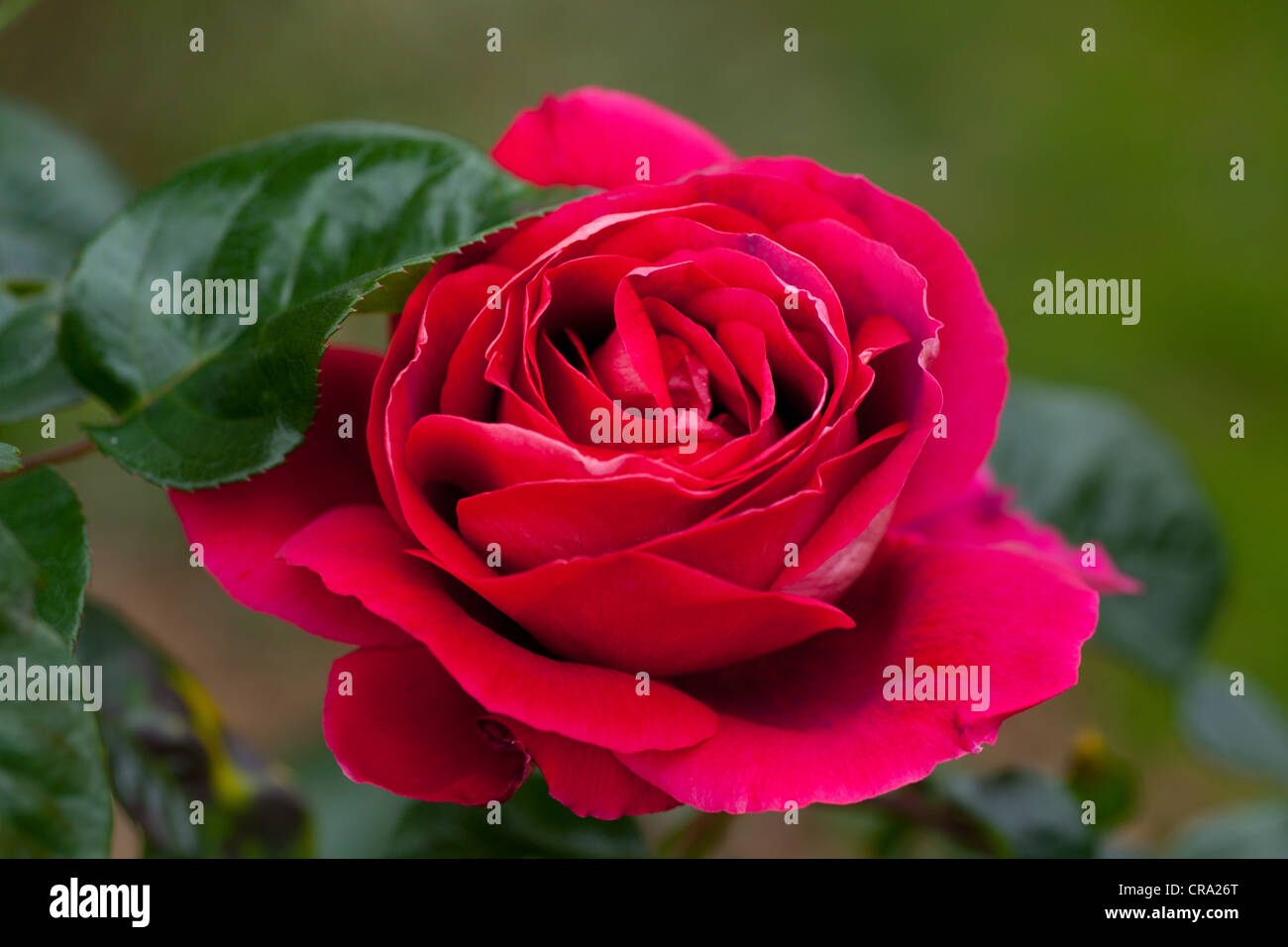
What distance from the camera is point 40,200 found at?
2.54ft

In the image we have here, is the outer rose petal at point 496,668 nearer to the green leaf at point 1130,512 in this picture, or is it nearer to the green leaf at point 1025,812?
the green leaf at point 1025,812

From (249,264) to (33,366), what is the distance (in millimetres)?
137

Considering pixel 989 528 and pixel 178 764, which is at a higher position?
pixel 989 528

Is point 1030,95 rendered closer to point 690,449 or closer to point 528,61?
point 528,61

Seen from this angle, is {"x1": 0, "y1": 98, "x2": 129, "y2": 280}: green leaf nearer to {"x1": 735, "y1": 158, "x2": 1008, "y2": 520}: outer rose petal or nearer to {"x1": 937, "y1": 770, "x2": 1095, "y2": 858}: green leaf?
{"x1": 735, "y1": 158, "x2": 1008, "y2": 520}: outer rose petal

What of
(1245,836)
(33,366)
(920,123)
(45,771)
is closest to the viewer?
(45,771)

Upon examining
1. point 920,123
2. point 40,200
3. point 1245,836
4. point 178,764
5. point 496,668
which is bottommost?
point 1245,836

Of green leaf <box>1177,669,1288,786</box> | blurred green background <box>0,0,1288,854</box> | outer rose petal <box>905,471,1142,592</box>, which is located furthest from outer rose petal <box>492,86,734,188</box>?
blurred green background <box>0,0,1288,854</box>

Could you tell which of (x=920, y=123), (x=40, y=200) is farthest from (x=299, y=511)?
(x=920, y=123)

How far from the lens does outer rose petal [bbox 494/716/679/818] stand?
0.39 meters

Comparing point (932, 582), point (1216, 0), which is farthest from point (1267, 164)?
point (932, 582)

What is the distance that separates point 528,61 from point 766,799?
1948 mm

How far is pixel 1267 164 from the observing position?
1.99 meters

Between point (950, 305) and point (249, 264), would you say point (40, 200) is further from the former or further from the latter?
point (950, 305)
